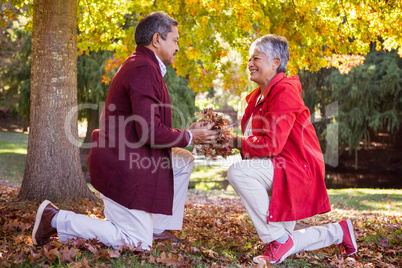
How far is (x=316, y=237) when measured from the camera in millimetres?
3633

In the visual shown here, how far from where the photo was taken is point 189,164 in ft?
12.6

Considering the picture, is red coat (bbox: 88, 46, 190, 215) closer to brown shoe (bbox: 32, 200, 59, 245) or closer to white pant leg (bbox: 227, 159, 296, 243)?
brown shoe (bbox: 32, 200, 59, 245)

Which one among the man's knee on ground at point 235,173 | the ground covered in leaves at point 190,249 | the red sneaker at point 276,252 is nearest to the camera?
the ground covered in leaves at point 190,249

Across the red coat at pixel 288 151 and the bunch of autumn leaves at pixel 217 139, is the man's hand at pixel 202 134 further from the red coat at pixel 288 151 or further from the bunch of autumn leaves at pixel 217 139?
the red coat at pixel 288 151

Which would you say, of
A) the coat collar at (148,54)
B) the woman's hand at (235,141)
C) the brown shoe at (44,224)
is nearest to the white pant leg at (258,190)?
the woman's hand at (235,141)

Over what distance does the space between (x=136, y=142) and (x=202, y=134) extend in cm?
63

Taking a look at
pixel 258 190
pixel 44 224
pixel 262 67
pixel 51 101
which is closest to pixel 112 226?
pixel 44 224

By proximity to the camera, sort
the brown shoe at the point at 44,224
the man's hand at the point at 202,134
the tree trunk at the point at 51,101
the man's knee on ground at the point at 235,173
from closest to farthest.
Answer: the brown shoe at the point at 44,224 → the man's knee on ground at the point at 235,173 → the man's hand at the point at 202,134 → the tree trunk at the point at 51,101

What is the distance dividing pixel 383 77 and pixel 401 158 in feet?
19.4

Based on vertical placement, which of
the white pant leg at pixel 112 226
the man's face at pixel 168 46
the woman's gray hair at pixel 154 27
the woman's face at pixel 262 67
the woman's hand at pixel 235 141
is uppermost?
the woman's gray hair at pixel 154 27

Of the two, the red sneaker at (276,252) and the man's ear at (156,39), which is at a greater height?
the man's ear at (156,39)

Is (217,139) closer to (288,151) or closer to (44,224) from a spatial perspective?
(288,151)

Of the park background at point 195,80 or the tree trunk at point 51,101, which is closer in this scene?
the park background at point 195,80

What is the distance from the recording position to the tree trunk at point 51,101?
17.4 ft
